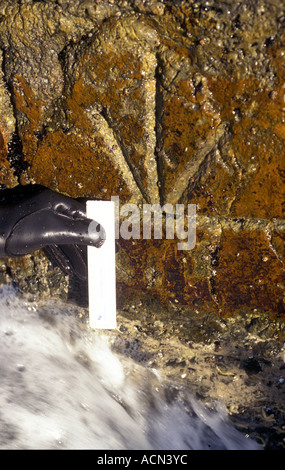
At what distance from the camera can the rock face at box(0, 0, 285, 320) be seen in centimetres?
156

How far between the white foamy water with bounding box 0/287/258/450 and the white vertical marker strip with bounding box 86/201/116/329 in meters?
0.19

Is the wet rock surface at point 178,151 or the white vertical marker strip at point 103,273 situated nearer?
the wet rock surface at point 178,151

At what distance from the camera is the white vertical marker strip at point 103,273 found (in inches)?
74.8

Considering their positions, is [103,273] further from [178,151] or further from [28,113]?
[28,113]

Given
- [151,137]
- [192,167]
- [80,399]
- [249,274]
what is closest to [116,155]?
[151,137]

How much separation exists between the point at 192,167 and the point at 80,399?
4.07ft

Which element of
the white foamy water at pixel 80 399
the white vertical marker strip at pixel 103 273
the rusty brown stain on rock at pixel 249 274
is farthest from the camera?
the white foamy water at pixel 80 399

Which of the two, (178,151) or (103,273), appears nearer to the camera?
(178,151)

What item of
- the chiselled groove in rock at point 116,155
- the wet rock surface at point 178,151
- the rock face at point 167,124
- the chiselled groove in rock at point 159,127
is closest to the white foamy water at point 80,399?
the wet rock surface at point 178,151

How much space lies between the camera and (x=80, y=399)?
215cm

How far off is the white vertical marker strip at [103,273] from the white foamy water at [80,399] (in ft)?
0.63

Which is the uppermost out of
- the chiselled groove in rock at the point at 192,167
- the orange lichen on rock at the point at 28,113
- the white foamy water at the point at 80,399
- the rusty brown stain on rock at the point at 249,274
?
the orange lichen on rock at the point at 28,113

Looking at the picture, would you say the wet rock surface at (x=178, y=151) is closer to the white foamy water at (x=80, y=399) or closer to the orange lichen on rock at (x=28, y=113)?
the orange lichen on rock at (x=28, y=113)

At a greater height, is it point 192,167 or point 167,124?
point 167,124
